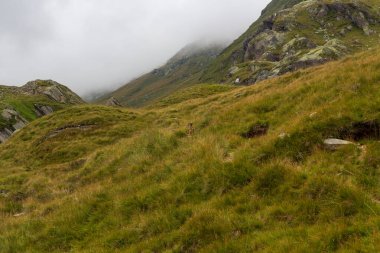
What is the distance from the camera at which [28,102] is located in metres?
130

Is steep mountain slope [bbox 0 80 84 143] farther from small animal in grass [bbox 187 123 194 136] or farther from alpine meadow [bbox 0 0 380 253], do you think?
alpine meadow [bbox 0 0 380 253]

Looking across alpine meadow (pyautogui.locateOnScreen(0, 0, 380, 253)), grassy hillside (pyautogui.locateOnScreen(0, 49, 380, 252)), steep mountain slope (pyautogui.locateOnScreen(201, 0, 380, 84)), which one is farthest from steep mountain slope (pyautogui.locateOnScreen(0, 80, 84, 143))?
grassy hillside (pyautogui.locateOnScreen(0, 49, 380, 252))

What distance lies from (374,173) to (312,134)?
2862 mm

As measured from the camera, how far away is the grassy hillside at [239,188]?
31.2 feet

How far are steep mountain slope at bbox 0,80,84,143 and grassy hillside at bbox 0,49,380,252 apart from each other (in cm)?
9446

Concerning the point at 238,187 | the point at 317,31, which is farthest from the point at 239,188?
the point at 317,31

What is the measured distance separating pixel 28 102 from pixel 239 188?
13124cm

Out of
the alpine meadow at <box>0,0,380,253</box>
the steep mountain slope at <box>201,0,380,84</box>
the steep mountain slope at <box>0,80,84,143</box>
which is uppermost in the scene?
the steep mountain slope at <box>0,80,84,143</box>

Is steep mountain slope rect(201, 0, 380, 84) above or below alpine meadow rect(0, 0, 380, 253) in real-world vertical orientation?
below

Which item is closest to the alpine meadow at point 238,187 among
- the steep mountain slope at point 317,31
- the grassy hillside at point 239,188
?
the grassy hillside at point 239,188

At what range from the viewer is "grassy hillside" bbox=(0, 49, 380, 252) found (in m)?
9.50

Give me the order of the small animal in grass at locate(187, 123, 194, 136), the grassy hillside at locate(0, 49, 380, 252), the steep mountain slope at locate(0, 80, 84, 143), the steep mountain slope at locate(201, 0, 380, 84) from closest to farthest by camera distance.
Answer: the grassy hillside at locate(0, 49, 380, 252) < the small animal in grass at locate(187, 123, 194, 136) < the steep mountain slope at locate(0, 80, 84, 143) < the steep mountain slope at locate(201, 0, 380, 84)

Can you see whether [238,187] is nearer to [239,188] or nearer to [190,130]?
[239,188]

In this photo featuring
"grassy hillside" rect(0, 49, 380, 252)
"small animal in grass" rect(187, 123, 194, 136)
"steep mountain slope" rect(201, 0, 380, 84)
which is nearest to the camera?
"grassy hillside" rect(0, 49, 380, 252)
